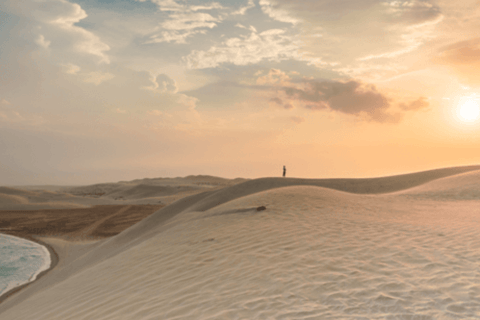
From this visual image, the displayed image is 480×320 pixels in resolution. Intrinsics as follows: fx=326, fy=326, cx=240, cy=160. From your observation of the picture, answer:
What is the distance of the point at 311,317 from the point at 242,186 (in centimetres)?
1873

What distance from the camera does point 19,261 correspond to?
14719mm

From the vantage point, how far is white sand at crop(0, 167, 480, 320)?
432cm

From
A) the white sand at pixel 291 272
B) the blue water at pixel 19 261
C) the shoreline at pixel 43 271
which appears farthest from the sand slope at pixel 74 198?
the white sand at pixel 291 272

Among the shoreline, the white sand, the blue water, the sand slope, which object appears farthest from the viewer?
the sand slope

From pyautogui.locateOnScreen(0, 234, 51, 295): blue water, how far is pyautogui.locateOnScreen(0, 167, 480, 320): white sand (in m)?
1.13

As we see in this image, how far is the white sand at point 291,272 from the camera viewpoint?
4.32m

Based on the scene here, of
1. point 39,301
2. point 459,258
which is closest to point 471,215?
point 459,258

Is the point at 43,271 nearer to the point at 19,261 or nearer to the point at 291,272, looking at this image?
the point at 19,261

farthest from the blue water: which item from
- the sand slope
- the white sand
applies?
the sand slope

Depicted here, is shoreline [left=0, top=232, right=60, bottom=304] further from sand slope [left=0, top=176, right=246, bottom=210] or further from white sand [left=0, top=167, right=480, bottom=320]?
sand slope [left=0, top=176, right=246, bottom=210]

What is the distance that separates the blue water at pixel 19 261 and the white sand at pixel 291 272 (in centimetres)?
113

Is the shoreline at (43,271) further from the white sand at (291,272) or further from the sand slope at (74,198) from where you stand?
the sand slope at (74,198)

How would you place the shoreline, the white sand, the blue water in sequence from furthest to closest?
the blue water
the shoreline
the white sand

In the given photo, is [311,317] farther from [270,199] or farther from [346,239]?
[270,199]
